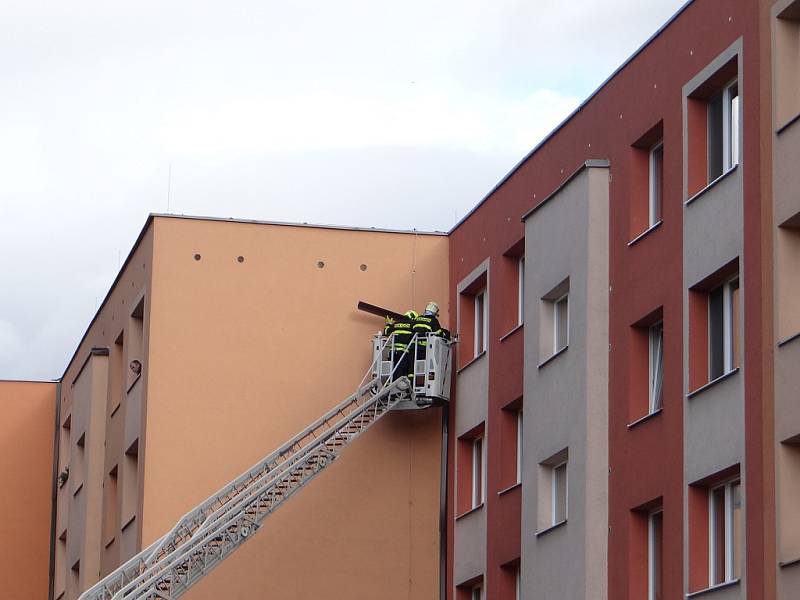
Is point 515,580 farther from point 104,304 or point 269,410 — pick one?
point 104,304

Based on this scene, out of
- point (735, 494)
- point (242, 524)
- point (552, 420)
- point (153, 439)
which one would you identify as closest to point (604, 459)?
point (552, 420)

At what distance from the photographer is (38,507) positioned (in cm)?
4972

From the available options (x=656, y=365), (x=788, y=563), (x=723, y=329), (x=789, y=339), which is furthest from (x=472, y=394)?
(x=788, y=563)

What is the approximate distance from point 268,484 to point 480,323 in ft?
17.6

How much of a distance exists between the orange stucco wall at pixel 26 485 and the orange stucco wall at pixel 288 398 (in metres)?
16.3

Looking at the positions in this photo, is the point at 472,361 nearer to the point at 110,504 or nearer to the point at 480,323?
the point at 480,323

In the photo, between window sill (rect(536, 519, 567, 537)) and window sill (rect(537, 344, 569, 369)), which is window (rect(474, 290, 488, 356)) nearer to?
window sill (rect(537, 344, 569, 369))

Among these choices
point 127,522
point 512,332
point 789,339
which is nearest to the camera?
point 789,339

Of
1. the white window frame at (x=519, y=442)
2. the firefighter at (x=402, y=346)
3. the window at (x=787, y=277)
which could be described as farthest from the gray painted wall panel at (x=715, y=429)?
the firefighter at (x=402, y=346)

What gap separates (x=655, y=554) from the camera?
82.7ft

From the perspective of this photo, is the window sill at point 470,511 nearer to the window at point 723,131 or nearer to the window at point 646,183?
the window at point 646,183

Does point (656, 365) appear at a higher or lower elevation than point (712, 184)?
lower

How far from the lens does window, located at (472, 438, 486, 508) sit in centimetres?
3341

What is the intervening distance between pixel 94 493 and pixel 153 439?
790cm
